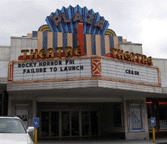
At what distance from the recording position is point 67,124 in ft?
68.9

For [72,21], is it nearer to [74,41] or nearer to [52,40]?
[74,41]

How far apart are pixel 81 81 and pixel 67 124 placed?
27.1 ft

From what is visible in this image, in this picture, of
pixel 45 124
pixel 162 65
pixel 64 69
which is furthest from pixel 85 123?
pixel 162 65

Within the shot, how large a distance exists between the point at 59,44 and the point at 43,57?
5063 millimetres

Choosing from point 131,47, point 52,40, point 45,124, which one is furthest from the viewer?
point 131,47

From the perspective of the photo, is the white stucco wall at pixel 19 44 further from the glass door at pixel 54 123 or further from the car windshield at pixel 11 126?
the car windshield at pixel 11 126

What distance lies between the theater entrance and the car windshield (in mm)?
13343

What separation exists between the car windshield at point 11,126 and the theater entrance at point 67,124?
1334cm

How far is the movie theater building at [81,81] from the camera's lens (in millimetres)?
14383

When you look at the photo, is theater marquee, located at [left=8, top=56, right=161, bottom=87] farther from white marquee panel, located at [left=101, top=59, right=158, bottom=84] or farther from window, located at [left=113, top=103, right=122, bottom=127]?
window, located at [left=113, top=103, right=122, bottom=127]

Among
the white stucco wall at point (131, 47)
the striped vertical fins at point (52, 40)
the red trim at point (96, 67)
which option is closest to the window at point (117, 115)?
the white stucco wall at point (131, 47)

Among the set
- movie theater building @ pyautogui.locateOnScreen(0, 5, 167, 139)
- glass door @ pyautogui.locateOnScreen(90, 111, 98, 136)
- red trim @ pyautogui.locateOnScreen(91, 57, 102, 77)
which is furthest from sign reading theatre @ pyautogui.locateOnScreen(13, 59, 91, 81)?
glass door @ pyautogui.locateOnScreen(90, 111, 98, 136)

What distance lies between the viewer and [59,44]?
765 inches

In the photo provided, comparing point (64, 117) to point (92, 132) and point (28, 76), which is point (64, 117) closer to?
point (92, 132)
